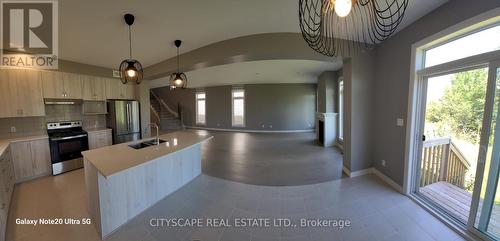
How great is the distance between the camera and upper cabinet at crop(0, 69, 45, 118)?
3250mm

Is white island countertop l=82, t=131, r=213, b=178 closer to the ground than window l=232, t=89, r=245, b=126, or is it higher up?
closer to the ground

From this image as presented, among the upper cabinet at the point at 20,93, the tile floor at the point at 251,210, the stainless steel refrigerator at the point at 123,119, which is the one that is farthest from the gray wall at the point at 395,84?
the upper cabinet at the point at 20,93

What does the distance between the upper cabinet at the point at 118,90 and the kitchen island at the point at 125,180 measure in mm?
2757

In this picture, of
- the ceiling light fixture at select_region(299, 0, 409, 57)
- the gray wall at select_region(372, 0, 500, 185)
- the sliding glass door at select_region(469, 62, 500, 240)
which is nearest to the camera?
the sliding glass door at select_region(469, 62, 500, 240)

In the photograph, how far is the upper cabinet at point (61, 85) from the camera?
3.66m

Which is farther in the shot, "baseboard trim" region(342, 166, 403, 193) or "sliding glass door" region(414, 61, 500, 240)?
"baseboard trim" region(342, 166, 403, 193)

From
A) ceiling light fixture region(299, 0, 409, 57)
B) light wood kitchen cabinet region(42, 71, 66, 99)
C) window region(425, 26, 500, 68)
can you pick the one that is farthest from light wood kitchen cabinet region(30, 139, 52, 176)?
window region(425, 26, 500, 68)

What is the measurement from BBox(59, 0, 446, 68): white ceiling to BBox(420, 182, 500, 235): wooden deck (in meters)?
2.44

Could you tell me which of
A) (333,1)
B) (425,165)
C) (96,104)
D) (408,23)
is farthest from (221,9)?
(96,104)

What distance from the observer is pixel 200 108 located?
10984mm

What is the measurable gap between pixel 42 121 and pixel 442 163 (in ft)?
A: 24.3

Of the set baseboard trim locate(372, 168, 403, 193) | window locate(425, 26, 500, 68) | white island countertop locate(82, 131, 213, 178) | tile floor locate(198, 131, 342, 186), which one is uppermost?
window locate(425, 26, 500, 68)

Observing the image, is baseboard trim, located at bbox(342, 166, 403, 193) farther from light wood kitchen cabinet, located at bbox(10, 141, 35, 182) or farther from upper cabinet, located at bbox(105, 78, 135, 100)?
light wood kitchen cabinet, located at bbox(10, 141, 35, 182)

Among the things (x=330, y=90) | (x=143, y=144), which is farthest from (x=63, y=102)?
(x=330, y=90)
